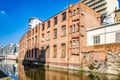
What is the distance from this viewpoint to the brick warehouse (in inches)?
1069

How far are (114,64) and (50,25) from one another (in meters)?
19.6

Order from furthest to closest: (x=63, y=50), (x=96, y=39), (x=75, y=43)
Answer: (x=63, y=50)
(x=75, y=43)
(x=96, y=39)

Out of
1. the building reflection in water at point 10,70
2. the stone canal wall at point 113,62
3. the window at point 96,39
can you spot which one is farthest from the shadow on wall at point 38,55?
the stone canal wall at point 113,62

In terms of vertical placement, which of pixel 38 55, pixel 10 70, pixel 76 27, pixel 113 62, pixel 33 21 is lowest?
pixel 10 70

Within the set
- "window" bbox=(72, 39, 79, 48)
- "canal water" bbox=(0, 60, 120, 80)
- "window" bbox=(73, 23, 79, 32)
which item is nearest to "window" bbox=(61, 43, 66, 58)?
"window" bbox=(72, 39, 79, 48)

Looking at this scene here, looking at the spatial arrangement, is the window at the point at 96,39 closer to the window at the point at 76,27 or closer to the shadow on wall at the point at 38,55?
the window at the point at 76,27

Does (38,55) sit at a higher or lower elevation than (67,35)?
lower

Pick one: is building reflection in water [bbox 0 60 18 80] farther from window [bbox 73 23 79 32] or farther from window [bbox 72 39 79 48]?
window [bbox 73 23 79 32]

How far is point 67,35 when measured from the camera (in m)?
29.9

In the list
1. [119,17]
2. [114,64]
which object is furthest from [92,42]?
[119,17]

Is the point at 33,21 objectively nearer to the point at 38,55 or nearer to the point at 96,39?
the point at 38,55

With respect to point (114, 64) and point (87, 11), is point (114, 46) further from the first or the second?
point (87, 11)

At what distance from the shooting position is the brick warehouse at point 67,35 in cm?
2714

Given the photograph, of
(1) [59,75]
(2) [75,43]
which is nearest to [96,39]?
(2) [75,43]
